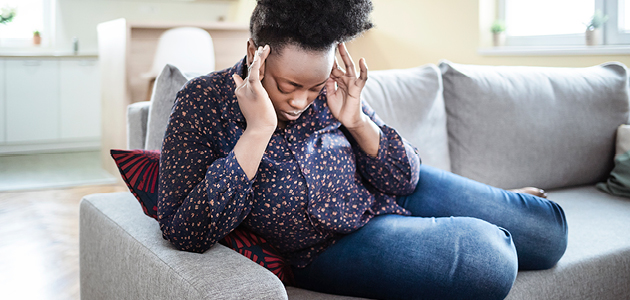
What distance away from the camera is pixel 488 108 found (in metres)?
1.91

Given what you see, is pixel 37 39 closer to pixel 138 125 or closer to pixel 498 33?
pixel 498 33

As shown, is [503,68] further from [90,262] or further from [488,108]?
[90,262]

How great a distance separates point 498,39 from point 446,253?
3.07m

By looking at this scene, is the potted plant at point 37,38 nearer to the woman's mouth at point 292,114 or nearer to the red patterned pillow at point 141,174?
the red patterned pillow at point 141,174

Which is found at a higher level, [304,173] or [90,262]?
[304,173]

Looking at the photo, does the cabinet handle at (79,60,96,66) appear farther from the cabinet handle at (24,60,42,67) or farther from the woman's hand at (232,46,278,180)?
the woman's hand at (232,46,278,180)

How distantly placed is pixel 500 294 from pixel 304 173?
17.0 inches

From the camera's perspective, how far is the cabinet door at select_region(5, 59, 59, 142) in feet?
16.6

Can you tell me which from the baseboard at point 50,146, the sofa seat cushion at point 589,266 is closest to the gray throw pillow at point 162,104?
the sofa seat cushion at point 589,266

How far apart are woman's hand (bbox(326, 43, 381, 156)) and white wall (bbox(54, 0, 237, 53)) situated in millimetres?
4361

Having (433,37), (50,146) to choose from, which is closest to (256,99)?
(433,37)

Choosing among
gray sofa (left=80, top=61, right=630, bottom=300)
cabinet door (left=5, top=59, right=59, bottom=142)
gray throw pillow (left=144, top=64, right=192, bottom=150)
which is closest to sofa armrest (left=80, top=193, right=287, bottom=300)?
gray sofa (left=80, top=61, right=630, bottom=300)

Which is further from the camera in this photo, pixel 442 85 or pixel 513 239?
pixel 442 85

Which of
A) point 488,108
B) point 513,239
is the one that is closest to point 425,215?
point 513,239
